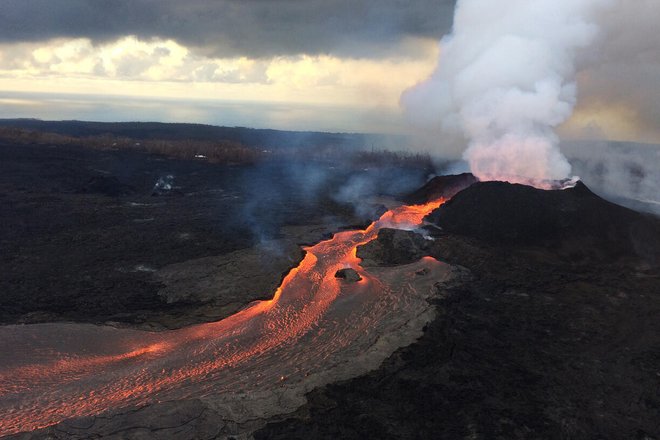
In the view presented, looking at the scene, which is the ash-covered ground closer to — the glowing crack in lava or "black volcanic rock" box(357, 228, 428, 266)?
"black volcanic rock" box(357, 228, 428, 266)

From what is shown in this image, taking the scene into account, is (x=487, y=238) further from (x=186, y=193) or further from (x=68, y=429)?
(x=186, y=193)

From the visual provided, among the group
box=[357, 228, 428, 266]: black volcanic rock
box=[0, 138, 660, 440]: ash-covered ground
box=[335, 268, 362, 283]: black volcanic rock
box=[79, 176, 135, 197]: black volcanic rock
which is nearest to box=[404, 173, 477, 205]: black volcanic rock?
box=[0, 138, 660, 440]: ash-covered ground

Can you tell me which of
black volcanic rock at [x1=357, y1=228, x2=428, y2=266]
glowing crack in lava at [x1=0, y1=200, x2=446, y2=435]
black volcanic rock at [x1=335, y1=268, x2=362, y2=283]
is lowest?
glowing crack in lava at [x1=0, y1=200, x2=446, y2=435]

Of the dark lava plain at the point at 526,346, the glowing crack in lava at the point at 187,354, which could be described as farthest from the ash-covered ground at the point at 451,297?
the glowing crack in lava at the point at 187,354

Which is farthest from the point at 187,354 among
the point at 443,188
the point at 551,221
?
the point at 443,188

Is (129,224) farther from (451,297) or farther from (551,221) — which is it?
(551,221)

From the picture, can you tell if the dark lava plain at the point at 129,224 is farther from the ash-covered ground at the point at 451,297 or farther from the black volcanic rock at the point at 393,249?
the black volcanic rock at the point at 393,249
